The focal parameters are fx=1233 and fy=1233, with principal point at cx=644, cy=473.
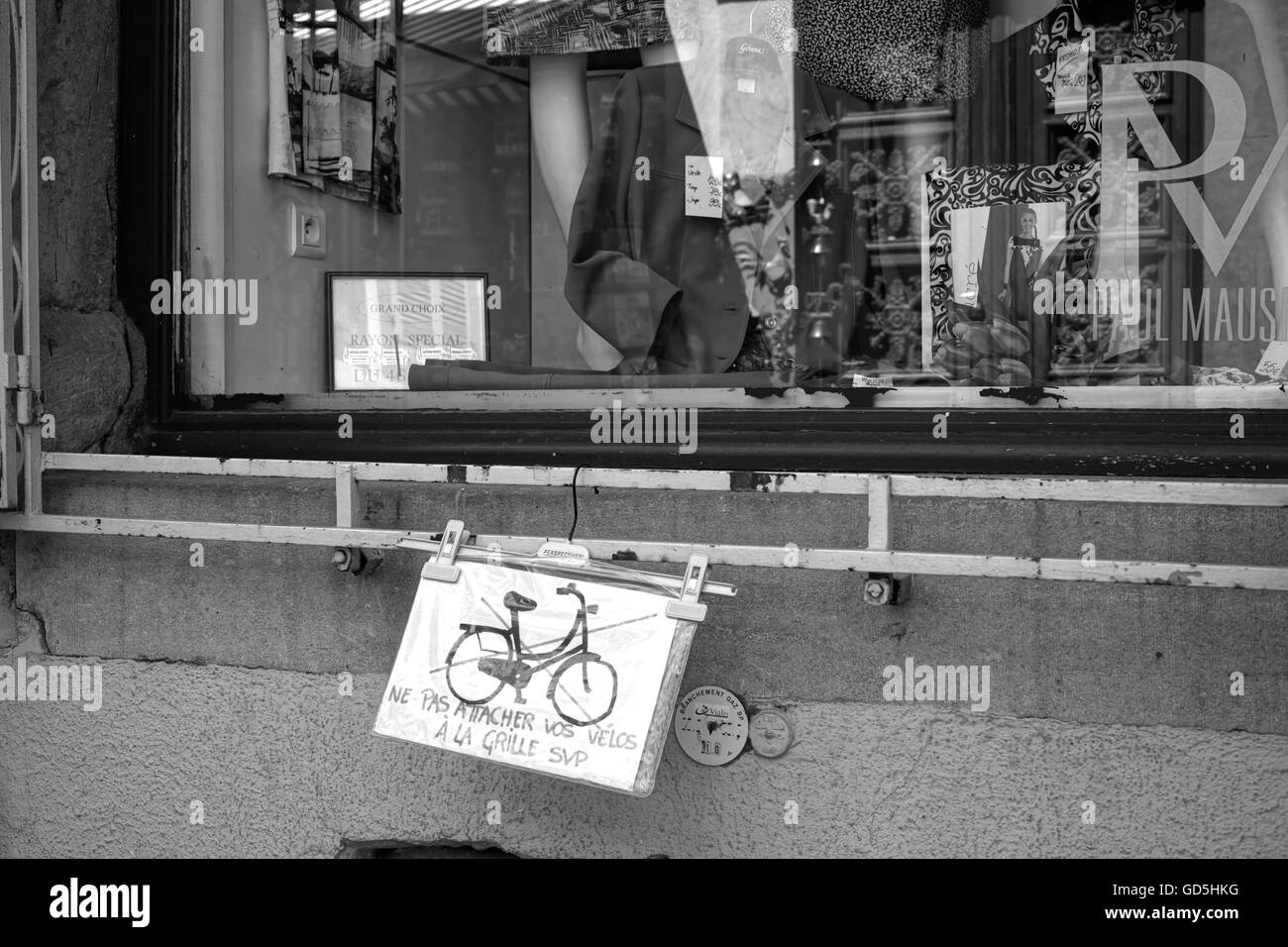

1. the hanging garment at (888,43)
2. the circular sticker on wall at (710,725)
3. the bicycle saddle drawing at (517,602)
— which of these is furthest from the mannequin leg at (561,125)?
the circular sticker on wall at (710,725)

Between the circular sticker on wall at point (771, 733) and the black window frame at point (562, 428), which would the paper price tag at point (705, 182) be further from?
the circular sticker on wall at point (771, 733)

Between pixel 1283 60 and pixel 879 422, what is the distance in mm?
1193

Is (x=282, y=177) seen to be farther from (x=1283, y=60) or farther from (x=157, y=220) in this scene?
(x=1283, y=60)

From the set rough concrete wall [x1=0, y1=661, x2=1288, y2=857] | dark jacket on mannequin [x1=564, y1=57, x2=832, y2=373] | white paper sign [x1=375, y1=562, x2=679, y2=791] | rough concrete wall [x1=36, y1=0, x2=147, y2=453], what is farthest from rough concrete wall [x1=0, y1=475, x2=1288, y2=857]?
dark jacket on mannequin [x1=564, y1=57, x2=832, y2=373]

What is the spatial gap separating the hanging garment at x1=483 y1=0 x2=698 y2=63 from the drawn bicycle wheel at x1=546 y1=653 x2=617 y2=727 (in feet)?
5.35

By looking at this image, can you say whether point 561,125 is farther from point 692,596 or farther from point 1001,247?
point 692,596

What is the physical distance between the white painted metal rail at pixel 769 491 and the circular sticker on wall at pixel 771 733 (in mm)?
348


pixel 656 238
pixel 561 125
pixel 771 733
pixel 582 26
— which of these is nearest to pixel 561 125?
pixel 561 125

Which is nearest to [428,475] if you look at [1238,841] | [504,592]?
[504,592]

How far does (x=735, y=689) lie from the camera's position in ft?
8.17

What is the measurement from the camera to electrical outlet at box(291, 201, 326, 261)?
11.0ft

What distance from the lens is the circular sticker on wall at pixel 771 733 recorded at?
96.7 inches

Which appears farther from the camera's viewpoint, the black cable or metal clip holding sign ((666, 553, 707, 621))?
the black cable

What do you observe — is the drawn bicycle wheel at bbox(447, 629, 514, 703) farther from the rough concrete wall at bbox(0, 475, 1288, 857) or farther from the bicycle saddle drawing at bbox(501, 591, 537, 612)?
the rough concrete wall at bbox(0, 475, 1288, 857)
